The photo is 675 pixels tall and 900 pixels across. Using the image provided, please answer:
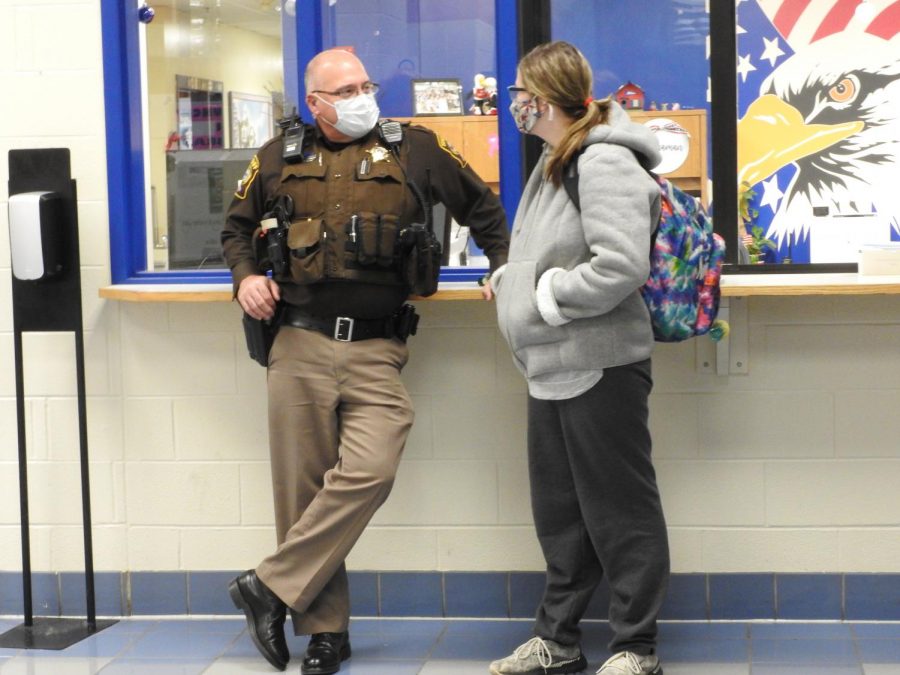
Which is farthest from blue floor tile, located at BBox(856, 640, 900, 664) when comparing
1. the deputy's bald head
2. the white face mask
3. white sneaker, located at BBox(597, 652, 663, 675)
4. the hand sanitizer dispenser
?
the hand sanitizer dispenser

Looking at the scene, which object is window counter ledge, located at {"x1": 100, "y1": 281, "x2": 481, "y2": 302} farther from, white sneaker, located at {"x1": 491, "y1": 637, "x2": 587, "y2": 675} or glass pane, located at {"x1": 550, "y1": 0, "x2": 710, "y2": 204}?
white sneaker, located at {"x1": 491, "y1": 637, "x2": 587, "y2": 675}

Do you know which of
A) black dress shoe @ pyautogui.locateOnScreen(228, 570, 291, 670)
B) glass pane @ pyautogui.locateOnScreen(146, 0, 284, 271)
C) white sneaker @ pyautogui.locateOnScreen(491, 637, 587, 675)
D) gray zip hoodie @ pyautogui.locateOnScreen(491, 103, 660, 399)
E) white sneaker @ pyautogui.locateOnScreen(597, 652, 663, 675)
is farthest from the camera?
glass pane @ pyautogui.locateOnScreen(146, 0, 284, 271)

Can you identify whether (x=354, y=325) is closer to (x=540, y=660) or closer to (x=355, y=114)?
(x=355, y=114)

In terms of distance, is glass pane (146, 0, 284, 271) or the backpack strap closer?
the backpack strap

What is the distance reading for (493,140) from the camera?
402cm

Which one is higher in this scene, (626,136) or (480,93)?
(480,93)

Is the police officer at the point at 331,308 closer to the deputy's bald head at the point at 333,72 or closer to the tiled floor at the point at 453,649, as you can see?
the deputy's bald head at the point at 333,72

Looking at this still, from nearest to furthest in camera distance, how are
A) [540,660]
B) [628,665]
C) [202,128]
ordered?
[628,665] < [540,660] < [202,128]

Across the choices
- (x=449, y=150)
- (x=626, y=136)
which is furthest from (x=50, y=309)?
(x=626, y=136)

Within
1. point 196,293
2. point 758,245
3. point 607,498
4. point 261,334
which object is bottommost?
point 607,498

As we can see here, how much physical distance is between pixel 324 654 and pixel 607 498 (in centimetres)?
91

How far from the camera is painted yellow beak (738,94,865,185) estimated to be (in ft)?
12.9

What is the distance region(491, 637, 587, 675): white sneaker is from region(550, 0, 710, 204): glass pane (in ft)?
4.61

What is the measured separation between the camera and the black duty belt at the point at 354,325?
3.57 metres
